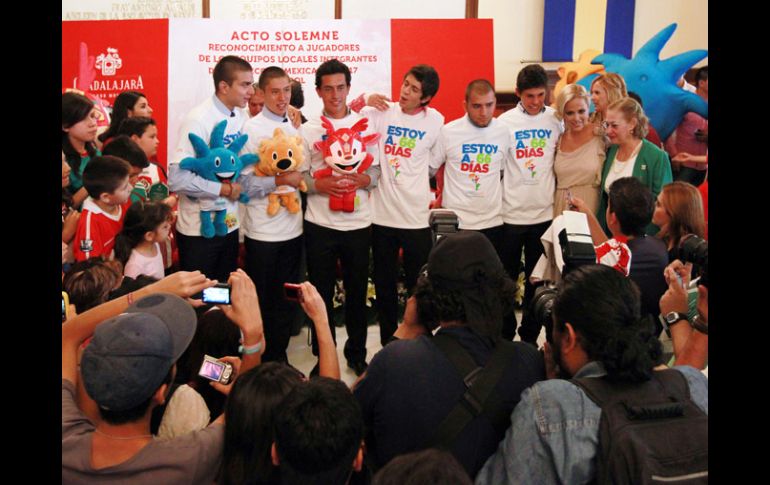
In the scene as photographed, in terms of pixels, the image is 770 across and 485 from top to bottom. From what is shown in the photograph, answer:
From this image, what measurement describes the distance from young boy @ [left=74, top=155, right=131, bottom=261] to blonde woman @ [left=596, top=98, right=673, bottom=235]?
8.43 ft

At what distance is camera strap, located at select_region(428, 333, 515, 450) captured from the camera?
5.24 ft

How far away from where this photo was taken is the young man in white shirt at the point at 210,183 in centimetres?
348

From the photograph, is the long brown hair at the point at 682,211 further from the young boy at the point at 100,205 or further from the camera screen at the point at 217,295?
the young boy at the point at 100,205

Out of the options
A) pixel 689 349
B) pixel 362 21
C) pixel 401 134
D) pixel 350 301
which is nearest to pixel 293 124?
pixel 401 134

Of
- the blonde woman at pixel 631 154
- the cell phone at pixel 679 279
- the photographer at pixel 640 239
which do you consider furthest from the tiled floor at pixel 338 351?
the cell phone at pixel 679 279

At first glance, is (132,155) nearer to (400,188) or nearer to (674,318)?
(400,188)

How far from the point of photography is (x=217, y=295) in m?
2.02

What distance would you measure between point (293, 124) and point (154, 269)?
1.25 m

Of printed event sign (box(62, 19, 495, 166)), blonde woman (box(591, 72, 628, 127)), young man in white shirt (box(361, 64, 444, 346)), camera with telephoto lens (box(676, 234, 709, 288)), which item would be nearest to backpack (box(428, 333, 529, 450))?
camera with telephoto lens (box(676, 234, 709, 288))

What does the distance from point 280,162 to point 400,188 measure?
0.69 m

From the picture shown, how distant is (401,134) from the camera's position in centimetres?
385

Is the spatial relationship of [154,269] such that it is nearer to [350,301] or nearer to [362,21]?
[350,301]

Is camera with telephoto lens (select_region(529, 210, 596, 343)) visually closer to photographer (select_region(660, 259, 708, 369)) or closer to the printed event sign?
photographer (select_region(660, 259, 708, 369))

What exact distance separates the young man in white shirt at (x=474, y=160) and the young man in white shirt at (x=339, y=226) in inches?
17.7
